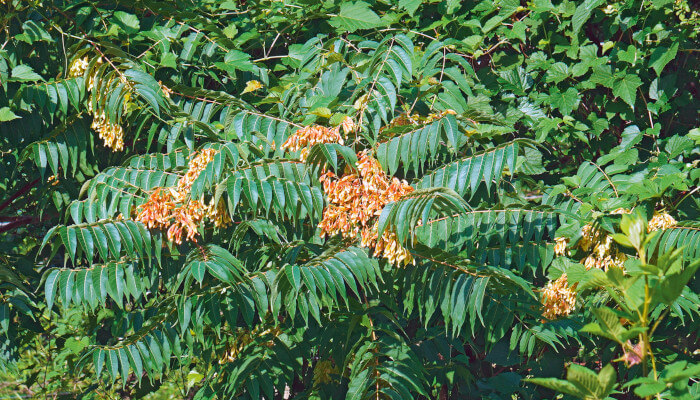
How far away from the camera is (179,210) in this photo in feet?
8.34

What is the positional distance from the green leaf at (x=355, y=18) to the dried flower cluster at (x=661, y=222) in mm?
1726

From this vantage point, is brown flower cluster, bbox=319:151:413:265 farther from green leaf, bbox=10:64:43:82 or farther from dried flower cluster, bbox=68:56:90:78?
green leaf, bbox=10:64:43:82

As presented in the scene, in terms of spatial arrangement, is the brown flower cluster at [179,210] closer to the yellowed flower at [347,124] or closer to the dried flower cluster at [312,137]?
the dried flower cluster at [312,137]

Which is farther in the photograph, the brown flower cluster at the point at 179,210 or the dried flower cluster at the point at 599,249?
the dried flower cluster at the point at 599,249

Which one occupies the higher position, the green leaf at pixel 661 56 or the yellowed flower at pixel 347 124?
the green leaf at pixel 661 56

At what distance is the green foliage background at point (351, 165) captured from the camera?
8.35 ft

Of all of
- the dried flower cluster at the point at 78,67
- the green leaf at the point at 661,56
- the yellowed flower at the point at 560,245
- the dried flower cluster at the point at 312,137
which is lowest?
the yellowed flower at the point at 560,245

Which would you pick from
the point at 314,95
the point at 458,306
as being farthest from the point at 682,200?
the point at 314,95

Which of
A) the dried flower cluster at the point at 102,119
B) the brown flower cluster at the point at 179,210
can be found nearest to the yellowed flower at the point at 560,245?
the brown flower cluster at the point at 179,210

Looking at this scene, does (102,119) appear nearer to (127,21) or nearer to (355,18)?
(127,21)

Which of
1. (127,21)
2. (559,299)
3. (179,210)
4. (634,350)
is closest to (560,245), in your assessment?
(559,299)

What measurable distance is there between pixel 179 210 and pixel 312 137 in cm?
55

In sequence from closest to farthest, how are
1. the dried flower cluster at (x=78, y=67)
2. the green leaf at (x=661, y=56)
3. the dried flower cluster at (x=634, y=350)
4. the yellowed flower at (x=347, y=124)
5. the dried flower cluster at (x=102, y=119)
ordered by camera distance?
the dried flower cluster at (x=634, y=350), the yellowed flower at (x=347, y=124), the dried flower cluster at (x=102, y=119), the dried flower cluster at (x=78, y=67), the green leaf at (x=661, y=56)

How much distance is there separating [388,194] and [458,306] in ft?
1.55
